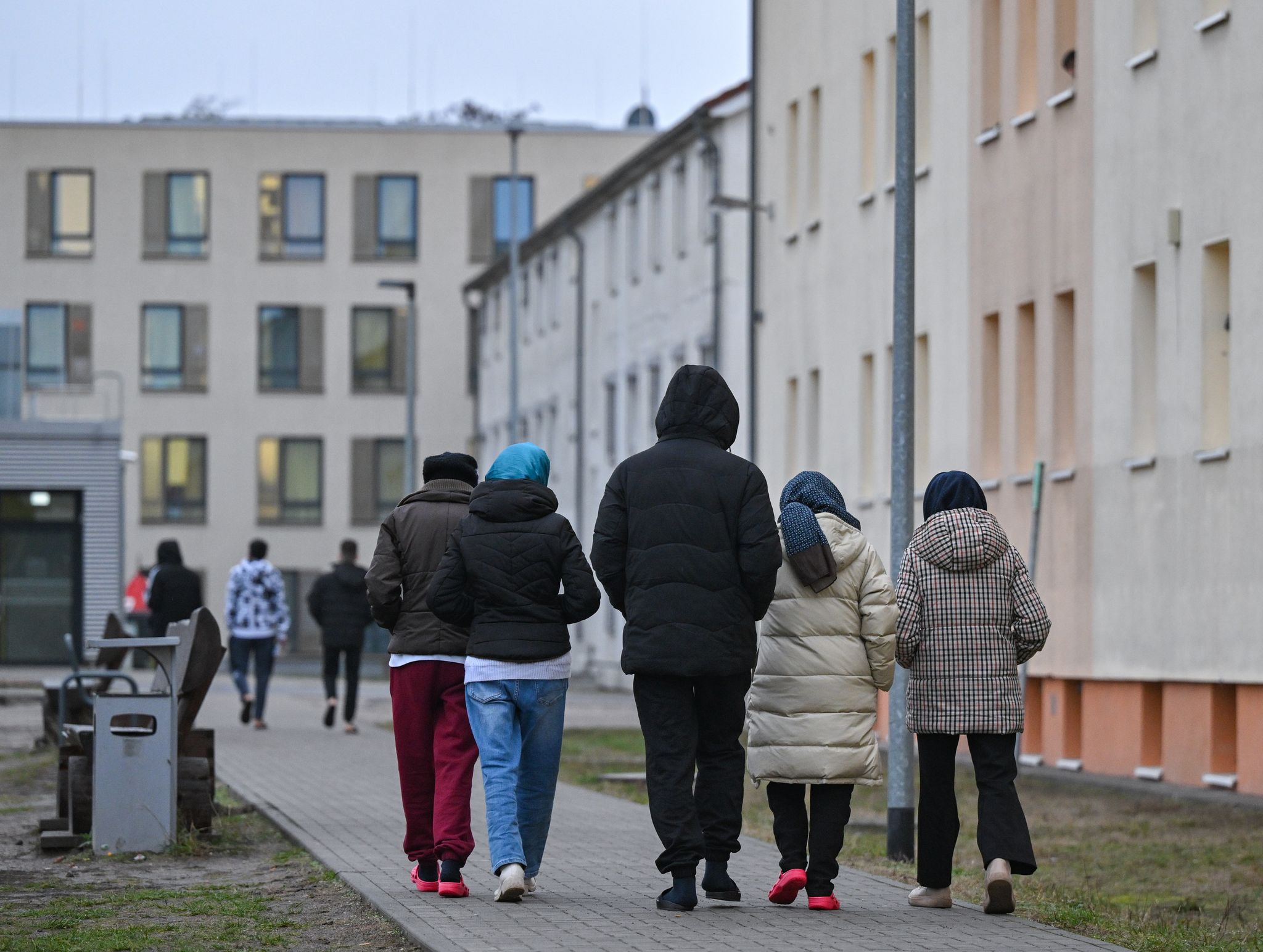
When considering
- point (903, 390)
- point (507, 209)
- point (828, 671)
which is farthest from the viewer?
point (507, 209)

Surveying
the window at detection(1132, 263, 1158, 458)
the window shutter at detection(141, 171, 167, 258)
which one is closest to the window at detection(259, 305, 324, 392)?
the window shutter at detection(141, 171, 167, 258)

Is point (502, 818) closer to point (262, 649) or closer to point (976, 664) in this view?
point (976, 664)

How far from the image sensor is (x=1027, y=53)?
25344 millimetres

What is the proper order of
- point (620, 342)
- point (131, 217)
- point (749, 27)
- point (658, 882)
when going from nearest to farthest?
point (658, 882), point (749, 27), point (620, 342), point (131, 217)

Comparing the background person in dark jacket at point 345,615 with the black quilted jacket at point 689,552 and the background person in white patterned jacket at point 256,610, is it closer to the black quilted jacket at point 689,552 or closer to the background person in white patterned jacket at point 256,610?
the background person in white patterned jacket at point 256,610

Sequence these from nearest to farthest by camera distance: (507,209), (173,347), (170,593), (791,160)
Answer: (170,593) → (791,160) → (173,347) → (507,209)

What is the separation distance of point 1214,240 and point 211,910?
12461 mm

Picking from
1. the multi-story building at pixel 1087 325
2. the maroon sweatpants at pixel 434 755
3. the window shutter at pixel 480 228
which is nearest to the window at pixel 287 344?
the window shutter at pixel 480 228

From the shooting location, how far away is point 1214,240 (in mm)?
20078

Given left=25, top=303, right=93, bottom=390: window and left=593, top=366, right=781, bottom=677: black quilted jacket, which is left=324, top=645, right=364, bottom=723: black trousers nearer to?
left=593, top=366, right=781, bottom=677: black quilted jacket

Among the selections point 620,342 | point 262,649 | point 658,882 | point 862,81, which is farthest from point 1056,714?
point 620,342

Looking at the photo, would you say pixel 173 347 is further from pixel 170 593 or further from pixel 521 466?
pixel 521 466

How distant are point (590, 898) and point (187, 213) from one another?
58.6 metres

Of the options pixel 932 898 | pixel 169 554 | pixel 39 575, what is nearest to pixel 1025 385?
pixel 169 554
